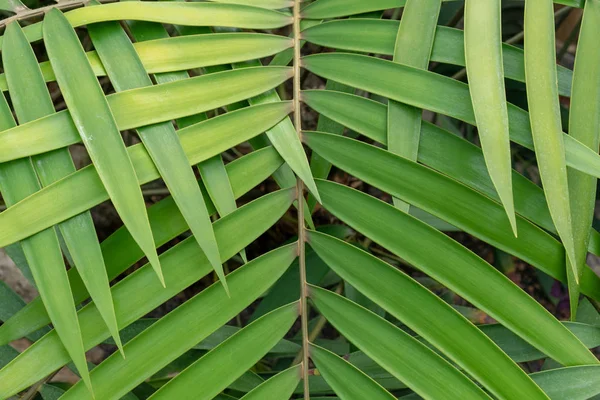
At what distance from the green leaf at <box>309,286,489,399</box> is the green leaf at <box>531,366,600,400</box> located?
0.09 m

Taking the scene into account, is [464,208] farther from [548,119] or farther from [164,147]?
[164,147]

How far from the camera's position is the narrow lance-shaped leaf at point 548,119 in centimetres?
37

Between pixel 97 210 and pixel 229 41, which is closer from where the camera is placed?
pixel 229 41

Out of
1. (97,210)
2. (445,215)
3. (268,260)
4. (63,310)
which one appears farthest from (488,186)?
(97,210)

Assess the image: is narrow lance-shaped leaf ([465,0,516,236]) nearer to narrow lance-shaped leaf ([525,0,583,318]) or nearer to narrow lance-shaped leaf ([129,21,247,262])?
narrow lance-shaped leaf ([525,0,583,318])

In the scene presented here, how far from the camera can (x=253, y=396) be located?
1.41 feet

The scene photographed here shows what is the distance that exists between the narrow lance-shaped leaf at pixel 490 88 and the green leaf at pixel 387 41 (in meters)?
0.03

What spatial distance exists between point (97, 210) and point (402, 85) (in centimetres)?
92

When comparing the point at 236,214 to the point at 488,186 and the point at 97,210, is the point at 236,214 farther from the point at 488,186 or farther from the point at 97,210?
the point at 97,210

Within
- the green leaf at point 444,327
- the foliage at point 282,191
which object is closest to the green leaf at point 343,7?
the foliage at point 282,191

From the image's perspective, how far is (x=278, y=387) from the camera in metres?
0.44

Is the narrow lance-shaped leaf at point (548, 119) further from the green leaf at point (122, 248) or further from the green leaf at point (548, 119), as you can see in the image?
the green leaf at point (122, 248)

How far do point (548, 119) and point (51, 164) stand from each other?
356mm

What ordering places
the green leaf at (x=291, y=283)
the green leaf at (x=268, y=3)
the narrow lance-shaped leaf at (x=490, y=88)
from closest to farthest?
1. the narrow lance-shaped leaf at (x=490, y=88)
2. the green leaf at (x=268, y=3)
3. the green leaf at (x=291, y=283)
